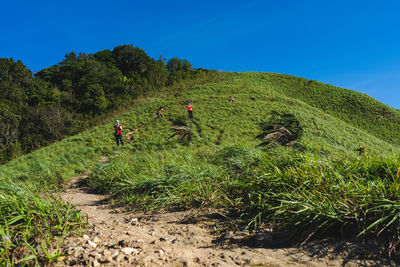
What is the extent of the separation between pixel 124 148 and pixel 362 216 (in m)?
12.9

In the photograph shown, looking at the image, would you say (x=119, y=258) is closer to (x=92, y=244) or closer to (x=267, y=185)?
(x=92, y=244)

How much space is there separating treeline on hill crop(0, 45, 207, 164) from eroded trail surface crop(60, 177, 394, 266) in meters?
24.2

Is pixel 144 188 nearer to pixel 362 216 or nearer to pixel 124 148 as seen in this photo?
pixel 362 216

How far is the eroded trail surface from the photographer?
162cm

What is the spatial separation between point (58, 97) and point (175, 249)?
138 ft

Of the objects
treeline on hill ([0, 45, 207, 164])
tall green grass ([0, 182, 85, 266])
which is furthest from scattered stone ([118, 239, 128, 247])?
treeline on hill ([0, 45, 207, 164])

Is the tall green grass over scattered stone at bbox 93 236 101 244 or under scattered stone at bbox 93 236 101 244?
over

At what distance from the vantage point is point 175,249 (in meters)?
1.90

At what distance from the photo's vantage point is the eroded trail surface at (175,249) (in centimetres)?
162

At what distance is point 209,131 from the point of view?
52.4 ft

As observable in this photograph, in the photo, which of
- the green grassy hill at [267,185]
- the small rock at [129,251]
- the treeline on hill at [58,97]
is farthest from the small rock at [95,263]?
the treeline on hill at [58,97]

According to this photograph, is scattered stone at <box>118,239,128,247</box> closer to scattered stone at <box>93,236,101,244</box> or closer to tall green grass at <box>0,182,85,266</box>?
scattered stone at <box>93,236,101,244</box>

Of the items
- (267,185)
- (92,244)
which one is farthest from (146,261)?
(267,185)

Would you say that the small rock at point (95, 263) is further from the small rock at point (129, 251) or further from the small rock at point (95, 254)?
the small rock at point (129, 251)
